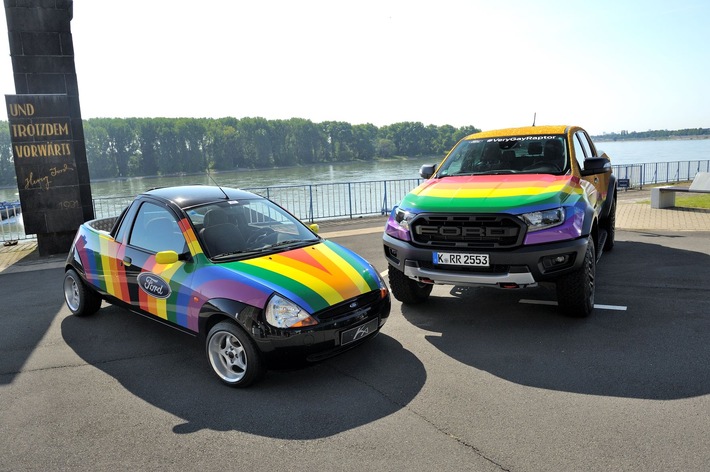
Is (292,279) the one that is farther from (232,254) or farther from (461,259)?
(461,259)

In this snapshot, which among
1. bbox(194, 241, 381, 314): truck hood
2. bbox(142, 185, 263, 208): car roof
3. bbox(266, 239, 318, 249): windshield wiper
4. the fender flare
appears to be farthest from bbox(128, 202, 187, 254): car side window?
bbox(266, 239, 318, 249): windshield wiper

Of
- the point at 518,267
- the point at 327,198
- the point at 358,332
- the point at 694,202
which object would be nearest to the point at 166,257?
the point at 358,332

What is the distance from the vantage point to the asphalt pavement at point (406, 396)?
3.20 meters

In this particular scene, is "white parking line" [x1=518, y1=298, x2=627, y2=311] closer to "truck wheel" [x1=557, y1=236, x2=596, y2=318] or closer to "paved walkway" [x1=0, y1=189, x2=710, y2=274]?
"truck wheel" [x1=557, y1=236, x2=596, y2=318]

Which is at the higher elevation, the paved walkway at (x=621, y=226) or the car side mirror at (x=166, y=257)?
the car side mirror at (x=166, y=257)

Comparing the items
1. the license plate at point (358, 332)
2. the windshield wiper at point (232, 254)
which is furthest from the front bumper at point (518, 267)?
the windshield wiper at point (232, 254)

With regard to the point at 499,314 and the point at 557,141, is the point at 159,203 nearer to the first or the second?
the point at 499,314

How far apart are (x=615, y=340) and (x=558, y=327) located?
0.57 meters

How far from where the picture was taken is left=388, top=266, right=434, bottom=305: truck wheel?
6.08m

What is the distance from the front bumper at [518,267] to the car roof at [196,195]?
6.74ft

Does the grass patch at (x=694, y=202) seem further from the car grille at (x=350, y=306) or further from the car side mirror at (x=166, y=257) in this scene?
the car side mirror at (x=166, y=257)

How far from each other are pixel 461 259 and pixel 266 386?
7.34 ft

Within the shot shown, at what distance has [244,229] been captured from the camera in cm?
503

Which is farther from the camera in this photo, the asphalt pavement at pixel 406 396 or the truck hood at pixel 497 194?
the truck hood at pixel 497 194
